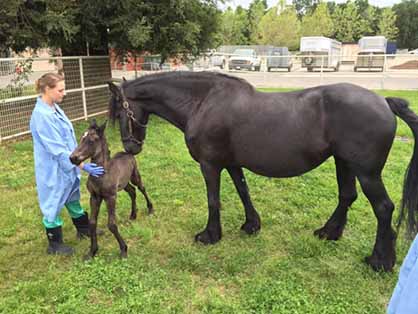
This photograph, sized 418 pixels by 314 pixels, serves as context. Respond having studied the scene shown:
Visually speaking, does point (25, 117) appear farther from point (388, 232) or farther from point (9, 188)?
point (388, 232)

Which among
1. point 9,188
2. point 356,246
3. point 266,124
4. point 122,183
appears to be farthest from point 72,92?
point 356,246

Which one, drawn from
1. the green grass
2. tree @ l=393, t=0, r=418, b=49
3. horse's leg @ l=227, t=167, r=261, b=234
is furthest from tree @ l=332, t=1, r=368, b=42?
horse's leg @ l=227, t=167, r=261, b=234

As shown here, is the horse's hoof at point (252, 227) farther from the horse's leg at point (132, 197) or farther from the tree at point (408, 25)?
the tree at point (408, 25)

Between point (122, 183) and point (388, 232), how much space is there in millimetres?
2453

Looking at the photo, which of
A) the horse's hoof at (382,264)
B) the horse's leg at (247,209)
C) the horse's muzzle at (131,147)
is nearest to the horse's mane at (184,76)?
the horse's muzzle at (131,147)

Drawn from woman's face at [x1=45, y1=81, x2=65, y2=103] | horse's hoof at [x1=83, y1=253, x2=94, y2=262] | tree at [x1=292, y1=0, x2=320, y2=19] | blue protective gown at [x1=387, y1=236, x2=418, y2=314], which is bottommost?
horse's hoof at [x1=83, y1=253, x2=94, y2=262]

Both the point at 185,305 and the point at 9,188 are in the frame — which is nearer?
the point at 185,305

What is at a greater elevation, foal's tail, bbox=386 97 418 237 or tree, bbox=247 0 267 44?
tree, bbox=247 0 267 44

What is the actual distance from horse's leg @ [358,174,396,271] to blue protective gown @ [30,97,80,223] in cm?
255

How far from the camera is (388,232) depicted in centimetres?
299

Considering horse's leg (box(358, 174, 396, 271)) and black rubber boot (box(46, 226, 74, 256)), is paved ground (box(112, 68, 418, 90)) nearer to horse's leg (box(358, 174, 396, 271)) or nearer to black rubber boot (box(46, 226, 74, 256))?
black rubber boot (box(46, 226, 74, 256))

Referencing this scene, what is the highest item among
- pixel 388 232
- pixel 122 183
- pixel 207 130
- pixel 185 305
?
pixel 207 130

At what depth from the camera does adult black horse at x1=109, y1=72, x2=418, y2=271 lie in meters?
2.84

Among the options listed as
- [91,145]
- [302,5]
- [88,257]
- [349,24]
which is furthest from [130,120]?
[302,5]
